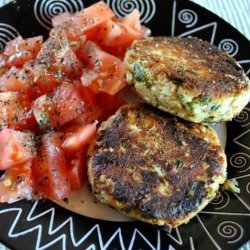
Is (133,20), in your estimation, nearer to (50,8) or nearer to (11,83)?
(50,8)

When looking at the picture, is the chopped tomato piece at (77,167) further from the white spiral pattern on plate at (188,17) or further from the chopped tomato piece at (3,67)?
the white spiral pattern on plate at (188,17)

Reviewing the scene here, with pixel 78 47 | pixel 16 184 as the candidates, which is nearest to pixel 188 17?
pixel 78 47

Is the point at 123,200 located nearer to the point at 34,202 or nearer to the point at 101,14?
the point at 34,202

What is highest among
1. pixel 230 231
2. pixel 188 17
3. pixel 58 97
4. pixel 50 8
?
pixel 50 8

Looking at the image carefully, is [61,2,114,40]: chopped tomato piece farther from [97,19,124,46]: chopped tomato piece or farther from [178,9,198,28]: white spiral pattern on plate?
[178,9,198,28]: white spiral pattern on plate

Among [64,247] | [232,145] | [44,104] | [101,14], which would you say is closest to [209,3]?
[101,14]
